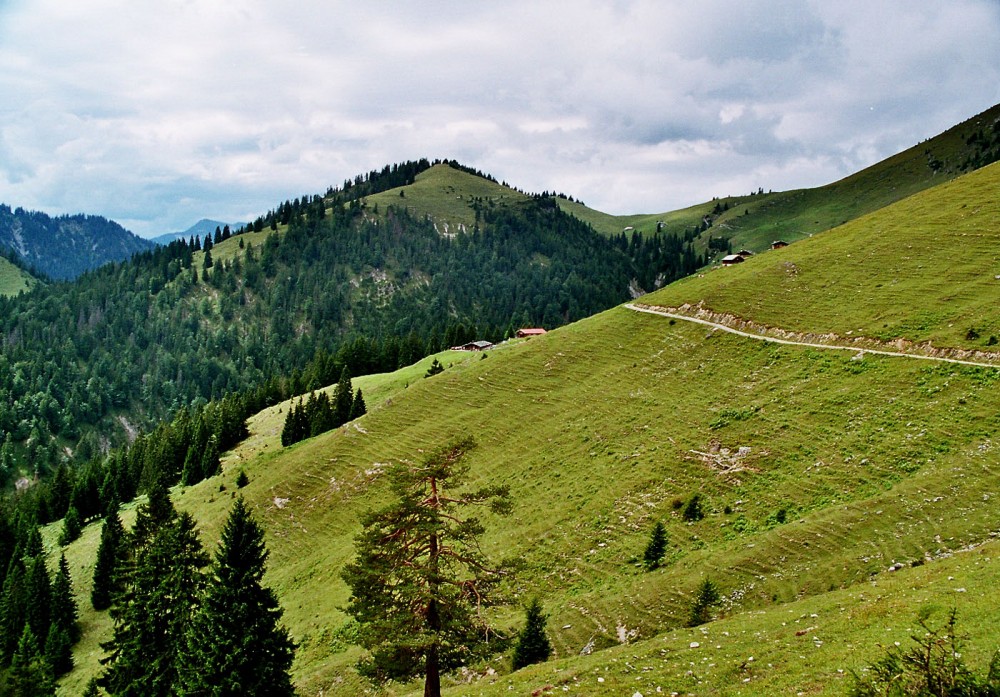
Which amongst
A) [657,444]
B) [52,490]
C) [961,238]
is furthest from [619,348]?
[52,490]

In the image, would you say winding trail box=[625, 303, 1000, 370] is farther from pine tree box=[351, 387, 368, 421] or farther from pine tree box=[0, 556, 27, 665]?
pine tree box=[0, 556, 27, 665]

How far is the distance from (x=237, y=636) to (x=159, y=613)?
11.5m

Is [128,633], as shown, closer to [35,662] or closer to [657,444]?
[35,662]

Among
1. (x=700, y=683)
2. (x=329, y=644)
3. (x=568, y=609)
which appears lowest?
(x=329, y=644)

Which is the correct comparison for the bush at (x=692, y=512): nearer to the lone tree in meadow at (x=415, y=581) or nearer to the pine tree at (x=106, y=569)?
the lone tree in meadow at (x=415, y=581)

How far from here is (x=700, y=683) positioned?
20109 mm

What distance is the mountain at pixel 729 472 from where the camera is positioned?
2447 centimetres

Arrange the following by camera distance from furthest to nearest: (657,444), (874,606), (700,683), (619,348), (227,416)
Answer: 1. (227,416)
2. (619,348)
3. (657,444)
4. (874,606)
5. (700,683)

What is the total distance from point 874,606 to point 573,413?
4758 centimetres

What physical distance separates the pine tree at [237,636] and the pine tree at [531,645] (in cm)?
1180

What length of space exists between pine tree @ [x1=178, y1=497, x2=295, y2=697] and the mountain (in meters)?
10.1

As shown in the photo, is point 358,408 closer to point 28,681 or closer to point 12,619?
point 12,619

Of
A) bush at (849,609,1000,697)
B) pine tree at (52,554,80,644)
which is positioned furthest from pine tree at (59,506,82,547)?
bush at (849,609,1000,697)

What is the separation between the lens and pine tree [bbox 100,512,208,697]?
34812mm
